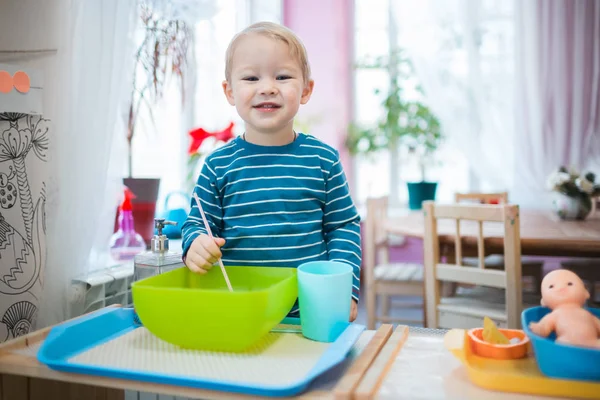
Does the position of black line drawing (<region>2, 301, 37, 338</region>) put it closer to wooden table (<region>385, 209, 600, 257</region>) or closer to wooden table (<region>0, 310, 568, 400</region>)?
wooden table (<region>0, 310, 568, 400</region>)

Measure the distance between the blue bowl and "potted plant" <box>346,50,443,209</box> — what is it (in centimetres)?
320

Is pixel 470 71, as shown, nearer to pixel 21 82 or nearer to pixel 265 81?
pixel 265 81

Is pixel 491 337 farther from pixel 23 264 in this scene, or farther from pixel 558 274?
pixel 23 264

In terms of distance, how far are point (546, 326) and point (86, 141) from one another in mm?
1004

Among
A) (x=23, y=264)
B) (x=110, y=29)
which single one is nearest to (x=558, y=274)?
(x=23, y=264)

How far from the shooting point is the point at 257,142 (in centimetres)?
101

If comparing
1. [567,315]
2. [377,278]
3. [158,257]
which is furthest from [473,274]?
[567,315]

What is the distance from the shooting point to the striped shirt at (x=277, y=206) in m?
0.98

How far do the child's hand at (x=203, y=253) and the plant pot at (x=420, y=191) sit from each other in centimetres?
267

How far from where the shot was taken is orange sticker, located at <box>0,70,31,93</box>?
0.99 m

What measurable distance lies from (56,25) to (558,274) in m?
1.05

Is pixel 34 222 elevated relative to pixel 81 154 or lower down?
lower down

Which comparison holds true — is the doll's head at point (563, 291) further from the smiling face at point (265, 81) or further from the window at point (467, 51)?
the window at point (467, 51)

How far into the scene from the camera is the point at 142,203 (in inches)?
69.4
